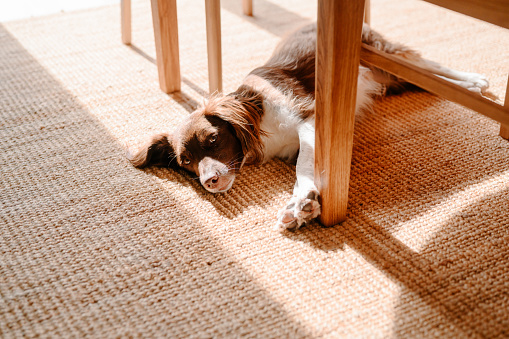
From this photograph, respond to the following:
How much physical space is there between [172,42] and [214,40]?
0.24 meters

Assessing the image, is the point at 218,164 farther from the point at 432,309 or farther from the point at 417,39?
the point at 417,39

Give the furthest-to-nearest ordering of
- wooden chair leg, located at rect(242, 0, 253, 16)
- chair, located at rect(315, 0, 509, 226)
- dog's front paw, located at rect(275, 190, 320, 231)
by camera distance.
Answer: wooden chair leg, located at rect(242, 0, 253, 16) < dog's front paw, located at rect(275, 190, 320, 231) < chair, located at rect(315, 0, 509, 226)

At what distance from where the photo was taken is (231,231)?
147cm

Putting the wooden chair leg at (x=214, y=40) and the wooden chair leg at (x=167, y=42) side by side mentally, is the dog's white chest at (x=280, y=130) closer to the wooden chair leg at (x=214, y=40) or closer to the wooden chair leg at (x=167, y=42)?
the wooden chair leg at (x=214, y=40)

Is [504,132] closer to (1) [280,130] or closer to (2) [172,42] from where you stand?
(1) [280,130]

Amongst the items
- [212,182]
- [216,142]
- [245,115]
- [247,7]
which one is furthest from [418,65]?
[247,7]

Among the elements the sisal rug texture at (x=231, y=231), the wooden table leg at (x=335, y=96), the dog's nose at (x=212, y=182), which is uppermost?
the wooden table leg at (x=335, y=96)

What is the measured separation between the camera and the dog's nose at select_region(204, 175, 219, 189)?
1567mm

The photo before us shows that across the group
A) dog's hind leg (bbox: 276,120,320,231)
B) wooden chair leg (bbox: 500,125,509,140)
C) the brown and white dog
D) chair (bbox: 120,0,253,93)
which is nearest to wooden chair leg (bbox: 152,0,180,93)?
chair (bbox: 120,0,253,93)

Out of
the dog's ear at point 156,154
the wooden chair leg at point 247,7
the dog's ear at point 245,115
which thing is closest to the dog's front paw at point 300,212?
the dog's ear at point 245,115

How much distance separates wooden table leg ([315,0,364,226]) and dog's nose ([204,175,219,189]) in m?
0.32

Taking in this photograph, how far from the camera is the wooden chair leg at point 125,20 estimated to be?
8.24ft

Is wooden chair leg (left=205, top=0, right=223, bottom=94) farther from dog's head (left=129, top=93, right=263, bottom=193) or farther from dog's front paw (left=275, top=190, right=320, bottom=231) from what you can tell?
dog's front paw (left=275, top=190, right=320, bottom=231)

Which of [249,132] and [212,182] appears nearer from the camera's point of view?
[212,182]
